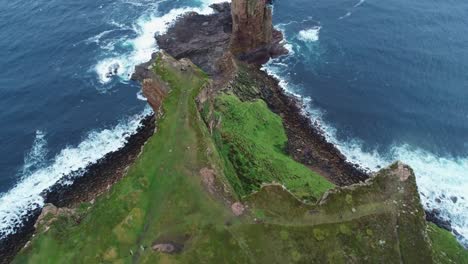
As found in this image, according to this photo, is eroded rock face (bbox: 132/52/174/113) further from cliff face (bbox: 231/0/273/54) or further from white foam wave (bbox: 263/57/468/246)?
white foam wave (bbox: 263/57/468/246)

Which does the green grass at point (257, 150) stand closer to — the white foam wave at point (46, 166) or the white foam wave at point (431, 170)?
the white foam wave at point (431, 170)

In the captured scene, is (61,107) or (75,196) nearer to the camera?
(75,196)

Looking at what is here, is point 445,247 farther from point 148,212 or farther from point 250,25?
point 250,25

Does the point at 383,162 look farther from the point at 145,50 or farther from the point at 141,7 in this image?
the point at 141,7

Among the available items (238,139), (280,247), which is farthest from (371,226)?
(238,139)

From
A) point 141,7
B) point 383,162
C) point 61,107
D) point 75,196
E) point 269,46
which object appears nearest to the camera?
point 75,196

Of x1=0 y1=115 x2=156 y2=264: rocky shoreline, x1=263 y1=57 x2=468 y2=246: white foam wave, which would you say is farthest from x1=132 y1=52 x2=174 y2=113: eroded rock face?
x1=263 y1=57 x2=468 y2=246: white foam wave

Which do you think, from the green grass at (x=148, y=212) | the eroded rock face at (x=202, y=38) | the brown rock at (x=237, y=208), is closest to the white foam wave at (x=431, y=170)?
the eroded rock face at (x=202, y=38)
